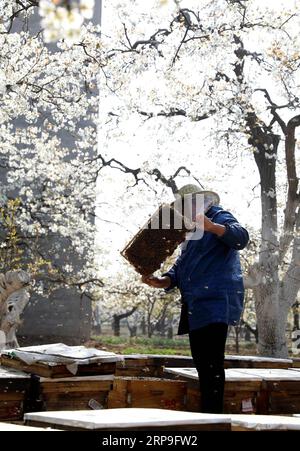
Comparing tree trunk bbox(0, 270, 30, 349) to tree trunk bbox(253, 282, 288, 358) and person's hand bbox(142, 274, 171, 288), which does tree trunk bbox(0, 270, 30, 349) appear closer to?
tree trunk bbox(253, 282, 288, 358)

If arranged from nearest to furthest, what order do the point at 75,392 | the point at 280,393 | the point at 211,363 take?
the point at 211,363
the point at 75,392
the point at 280,393

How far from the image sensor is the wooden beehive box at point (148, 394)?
4883 mm

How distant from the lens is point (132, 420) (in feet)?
7.72

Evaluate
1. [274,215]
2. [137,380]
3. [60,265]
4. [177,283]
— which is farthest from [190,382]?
[60,265]

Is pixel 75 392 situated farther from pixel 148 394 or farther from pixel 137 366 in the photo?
pixel 137 366

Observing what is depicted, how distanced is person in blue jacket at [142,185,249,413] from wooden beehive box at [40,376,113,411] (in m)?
0.69

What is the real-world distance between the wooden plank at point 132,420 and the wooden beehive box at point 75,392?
5.69 ft

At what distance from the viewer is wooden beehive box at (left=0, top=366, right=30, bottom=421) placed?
4.33m

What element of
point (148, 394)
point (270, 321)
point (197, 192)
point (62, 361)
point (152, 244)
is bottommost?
point (148, 394)

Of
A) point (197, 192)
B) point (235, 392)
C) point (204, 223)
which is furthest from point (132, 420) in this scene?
point (235, 392)

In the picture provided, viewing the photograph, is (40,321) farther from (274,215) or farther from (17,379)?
(17,379)

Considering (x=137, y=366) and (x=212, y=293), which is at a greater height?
(x=212, y=293)

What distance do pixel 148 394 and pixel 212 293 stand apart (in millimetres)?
1008

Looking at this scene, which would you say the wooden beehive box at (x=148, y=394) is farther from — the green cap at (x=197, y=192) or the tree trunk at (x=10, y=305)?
the tree trunk at (x=10, y=305)
